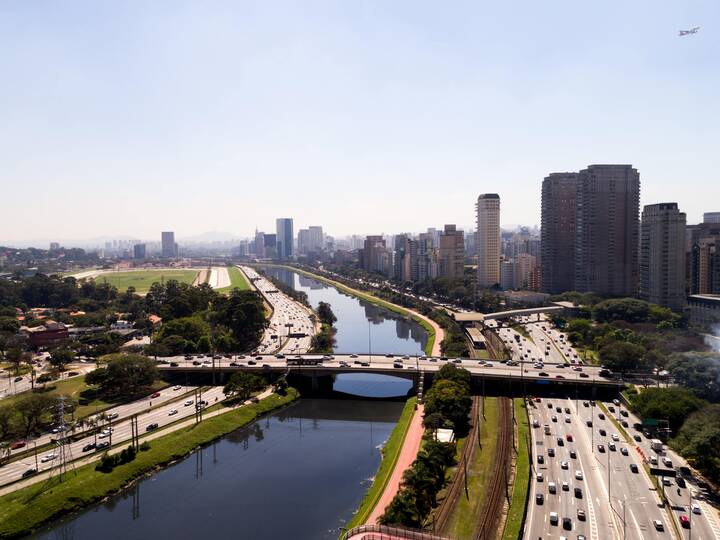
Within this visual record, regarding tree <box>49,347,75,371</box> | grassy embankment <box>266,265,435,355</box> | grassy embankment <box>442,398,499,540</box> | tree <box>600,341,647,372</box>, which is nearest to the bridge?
tree <box>600,341,647,372</box>

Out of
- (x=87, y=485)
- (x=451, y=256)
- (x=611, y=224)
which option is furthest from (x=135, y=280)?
(x=87, y=485)

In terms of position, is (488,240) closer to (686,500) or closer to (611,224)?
(611,224)

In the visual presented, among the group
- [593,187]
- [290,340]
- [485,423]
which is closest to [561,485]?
[485,423]

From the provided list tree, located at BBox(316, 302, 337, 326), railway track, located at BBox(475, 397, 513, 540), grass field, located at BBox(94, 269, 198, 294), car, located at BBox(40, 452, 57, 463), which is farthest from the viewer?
grass field, located at BBox(94, 269, 198, 294)

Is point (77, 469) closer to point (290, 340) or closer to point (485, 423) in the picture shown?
point (485, 423)

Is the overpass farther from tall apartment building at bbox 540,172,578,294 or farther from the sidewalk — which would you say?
the sidewalk

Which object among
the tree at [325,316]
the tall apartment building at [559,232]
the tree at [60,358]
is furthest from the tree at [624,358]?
the tall apartment building at [559,232]

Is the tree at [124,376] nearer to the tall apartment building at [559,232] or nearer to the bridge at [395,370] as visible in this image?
the bridge at [395,370]
